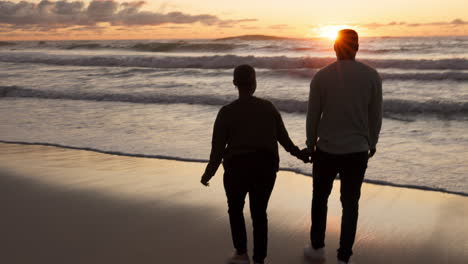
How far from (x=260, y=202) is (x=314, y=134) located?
57 cm

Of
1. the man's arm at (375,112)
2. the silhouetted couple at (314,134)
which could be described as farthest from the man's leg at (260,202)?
the man's arm at (375,112)

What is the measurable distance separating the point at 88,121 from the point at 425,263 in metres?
8.34

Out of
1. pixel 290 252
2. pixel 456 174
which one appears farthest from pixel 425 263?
pixel 456 174

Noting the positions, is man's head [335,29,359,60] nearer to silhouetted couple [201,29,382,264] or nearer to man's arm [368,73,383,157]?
silhouetted couple [201,29,382,264]

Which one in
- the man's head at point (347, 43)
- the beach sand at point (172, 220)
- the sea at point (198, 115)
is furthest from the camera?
the sea at point (198, 115)

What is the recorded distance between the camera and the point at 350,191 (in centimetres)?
321

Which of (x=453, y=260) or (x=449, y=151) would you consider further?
(x=449, y=151)

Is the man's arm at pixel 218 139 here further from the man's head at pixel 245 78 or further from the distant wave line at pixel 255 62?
the distant wave line at pixel 255 62

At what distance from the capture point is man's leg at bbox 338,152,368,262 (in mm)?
3150

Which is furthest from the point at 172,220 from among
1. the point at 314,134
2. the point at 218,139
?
the point at 314,134

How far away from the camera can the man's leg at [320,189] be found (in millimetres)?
3230

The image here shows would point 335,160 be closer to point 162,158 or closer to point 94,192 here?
point 94,192

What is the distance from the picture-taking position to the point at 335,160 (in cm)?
318

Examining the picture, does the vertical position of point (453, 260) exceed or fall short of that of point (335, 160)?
it falls short
